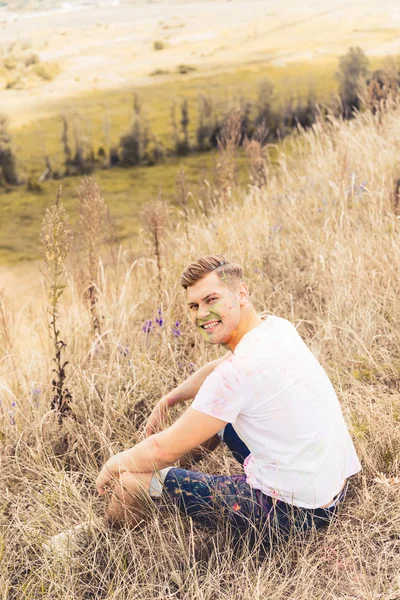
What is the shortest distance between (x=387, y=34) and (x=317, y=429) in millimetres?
10983

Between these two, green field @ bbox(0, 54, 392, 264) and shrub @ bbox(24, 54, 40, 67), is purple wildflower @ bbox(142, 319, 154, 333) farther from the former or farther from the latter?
shrub @ bbox(24, 54, 40, 67)

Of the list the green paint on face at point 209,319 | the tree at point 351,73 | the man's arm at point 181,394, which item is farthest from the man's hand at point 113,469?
the tree at point 351,73

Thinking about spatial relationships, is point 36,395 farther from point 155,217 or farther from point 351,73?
point 351,73

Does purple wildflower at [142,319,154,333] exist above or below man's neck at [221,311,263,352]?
below

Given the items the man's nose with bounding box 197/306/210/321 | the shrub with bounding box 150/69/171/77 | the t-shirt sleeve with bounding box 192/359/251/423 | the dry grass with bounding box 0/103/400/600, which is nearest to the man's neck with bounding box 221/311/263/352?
the man's nose with bounding box 197/306/210/321

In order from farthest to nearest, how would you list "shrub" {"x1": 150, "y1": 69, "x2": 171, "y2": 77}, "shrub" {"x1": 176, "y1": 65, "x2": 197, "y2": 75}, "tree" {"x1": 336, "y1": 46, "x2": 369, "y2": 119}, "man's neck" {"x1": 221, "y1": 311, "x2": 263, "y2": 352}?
"shrub" {"x1": 176, "y1": 65, "x2": 197, "y2": 75} < "shrub" {"x1": 150, "y1": 69, "x2": 171, "y2": 77} < "tree" {"x1": 336, "y1": 46, "x2": 369, "y2": 119} < "man's neck" {"x1": 221, "y1": 311, "x2": 263, "y2": 352}

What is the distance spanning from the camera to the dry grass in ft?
6.35

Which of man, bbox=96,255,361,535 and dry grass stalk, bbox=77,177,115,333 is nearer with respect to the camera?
man, bbox=96,255,361,535

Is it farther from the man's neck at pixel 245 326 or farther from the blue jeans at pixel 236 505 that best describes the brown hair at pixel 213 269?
the blue jeans at pixel 236 505

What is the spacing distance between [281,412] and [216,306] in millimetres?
403

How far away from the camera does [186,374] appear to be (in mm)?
3072

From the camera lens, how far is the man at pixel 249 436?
1835mm

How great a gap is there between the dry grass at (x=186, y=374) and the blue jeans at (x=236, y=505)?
62 millimetres

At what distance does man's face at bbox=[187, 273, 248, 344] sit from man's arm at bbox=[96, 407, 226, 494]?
289mm
